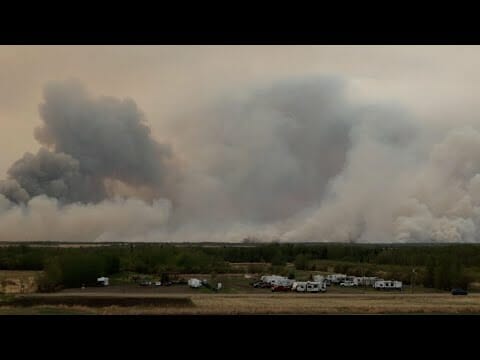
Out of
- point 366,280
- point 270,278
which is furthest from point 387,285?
point 270,278

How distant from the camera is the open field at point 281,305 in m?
6.54

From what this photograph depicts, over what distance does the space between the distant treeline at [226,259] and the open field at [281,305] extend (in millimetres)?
294

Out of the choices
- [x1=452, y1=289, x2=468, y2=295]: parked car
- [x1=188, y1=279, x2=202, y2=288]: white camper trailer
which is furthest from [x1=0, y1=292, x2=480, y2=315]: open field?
[x1=188, y1=279, x2=202, y2=288]: white camper trailer

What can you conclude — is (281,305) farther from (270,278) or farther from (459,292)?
(459,292)

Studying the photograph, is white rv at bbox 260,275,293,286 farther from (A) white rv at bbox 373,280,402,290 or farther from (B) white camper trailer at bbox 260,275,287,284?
(A) white rv at bbox 373,280,402,290

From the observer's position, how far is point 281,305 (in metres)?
6.71

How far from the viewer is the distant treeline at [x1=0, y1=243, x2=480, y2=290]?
23.4 ft

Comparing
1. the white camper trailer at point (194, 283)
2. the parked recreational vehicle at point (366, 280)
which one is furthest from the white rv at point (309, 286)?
the white camper trailer at point (194, 283)

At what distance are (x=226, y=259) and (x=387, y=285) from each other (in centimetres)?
193
